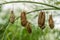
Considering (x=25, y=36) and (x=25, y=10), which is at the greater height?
(x=25, y=10)

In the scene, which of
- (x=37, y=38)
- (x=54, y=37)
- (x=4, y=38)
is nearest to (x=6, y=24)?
(x=4, y=38)

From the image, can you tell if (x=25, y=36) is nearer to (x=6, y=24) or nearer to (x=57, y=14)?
(x=6, y=24)

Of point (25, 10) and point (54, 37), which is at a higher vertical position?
point (25, 10)

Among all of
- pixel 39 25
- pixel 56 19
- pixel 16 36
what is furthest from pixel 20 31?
pixel 56 19

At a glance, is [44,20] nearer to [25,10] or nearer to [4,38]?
[25,10]

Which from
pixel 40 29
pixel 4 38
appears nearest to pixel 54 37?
pixel 40 29

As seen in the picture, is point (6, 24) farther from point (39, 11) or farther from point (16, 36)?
point (39, 11)
